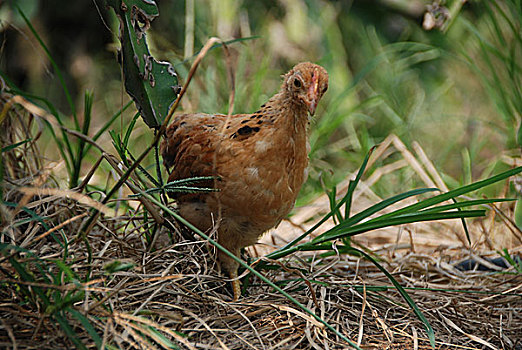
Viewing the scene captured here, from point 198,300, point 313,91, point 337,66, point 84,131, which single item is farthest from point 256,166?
point 337,66

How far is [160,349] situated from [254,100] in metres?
2.24

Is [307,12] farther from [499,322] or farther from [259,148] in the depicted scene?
[499,322]

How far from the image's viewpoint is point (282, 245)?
8.56 feet

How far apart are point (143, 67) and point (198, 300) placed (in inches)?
28.8

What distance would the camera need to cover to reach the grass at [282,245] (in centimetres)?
121

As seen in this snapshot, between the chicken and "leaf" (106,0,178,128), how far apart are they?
0.73 feet

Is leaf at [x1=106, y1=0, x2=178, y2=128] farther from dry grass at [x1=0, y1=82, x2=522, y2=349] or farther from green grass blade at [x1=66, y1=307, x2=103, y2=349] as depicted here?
green grass blade at [x1=66, y1=307, x2=103, y2=349]

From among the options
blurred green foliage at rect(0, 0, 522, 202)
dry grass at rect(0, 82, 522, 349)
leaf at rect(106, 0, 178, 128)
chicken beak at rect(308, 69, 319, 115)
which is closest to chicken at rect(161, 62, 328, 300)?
chicken beak at rect(308, 69, 319, 115)

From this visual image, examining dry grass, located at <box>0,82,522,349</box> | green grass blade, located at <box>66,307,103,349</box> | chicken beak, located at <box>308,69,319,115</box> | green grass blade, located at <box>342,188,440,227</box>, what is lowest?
dry grass, located at <box>0,82,522,349</box>

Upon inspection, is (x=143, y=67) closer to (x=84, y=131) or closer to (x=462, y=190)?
(x=84, y=131)

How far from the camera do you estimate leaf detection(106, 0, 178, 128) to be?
59.6 inches

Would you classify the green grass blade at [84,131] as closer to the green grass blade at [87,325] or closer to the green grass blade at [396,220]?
the green grass blade at [87,325]

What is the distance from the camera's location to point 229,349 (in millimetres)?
1279

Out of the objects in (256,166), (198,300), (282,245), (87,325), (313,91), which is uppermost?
(313,91)
